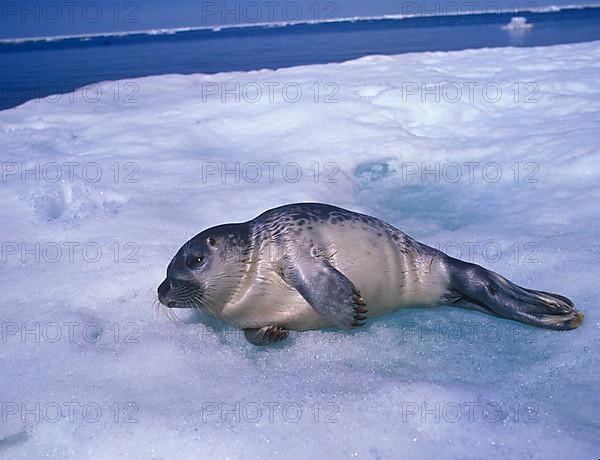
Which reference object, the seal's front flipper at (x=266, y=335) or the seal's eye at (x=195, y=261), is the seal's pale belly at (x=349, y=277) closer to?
the seal's front flipper at (x=266, y=335)

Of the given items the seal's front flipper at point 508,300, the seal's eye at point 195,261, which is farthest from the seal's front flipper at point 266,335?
the seal's front flipper at point 508,300

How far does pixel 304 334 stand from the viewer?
7.91 feet

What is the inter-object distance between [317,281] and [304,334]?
272 millimetres

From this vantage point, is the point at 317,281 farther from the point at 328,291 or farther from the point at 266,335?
the point at 266,335

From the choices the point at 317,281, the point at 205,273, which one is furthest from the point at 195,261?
the point at 317,281

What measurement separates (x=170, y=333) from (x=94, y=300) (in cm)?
52

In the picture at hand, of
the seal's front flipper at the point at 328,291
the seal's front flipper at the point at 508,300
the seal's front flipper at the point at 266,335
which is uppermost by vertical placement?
the seal's front flipper at the point at 328,291

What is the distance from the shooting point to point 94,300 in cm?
271

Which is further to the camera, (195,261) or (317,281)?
(195,261)

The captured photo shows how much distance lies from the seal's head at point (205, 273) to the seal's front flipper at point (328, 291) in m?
0.25

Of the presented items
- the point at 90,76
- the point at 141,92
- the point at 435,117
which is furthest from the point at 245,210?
the point at 90,76

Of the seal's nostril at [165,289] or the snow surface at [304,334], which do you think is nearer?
the snow surface at [304,334]

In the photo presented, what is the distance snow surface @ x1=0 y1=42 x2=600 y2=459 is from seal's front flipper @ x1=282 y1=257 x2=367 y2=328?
0.16m

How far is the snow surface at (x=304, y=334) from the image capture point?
183cm
